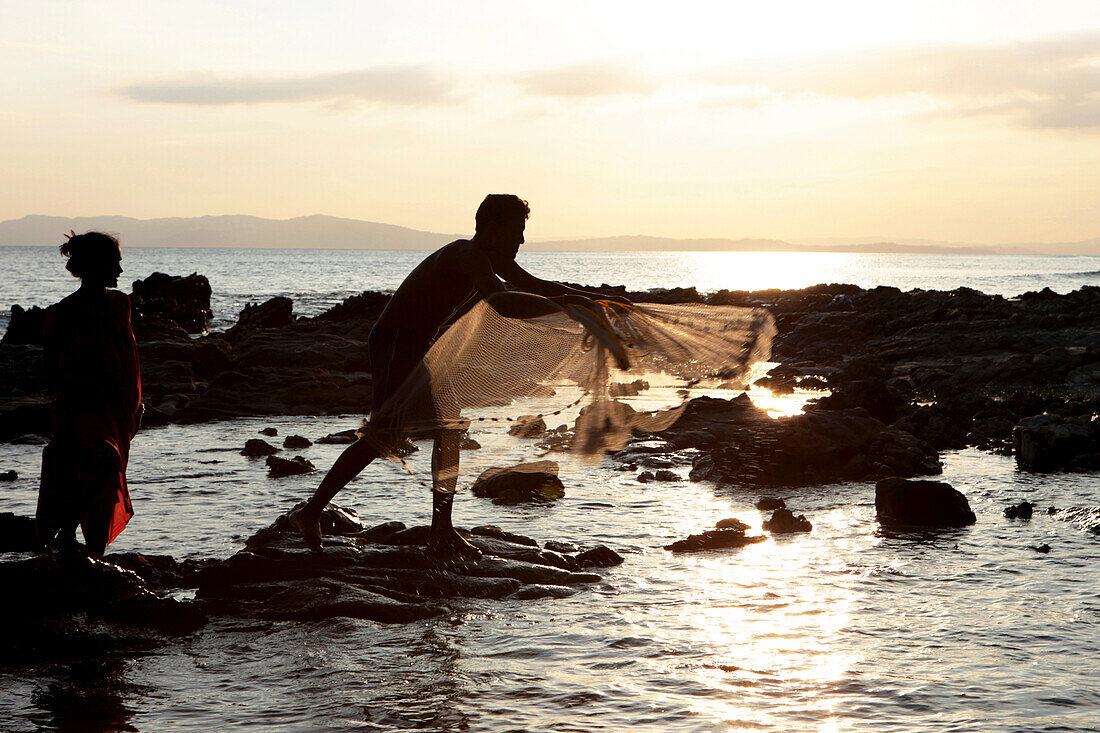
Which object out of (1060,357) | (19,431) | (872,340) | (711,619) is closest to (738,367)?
(711,619)

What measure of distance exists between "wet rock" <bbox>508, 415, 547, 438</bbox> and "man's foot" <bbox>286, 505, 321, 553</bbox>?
138cm

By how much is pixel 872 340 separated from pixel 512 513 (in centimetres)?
1939

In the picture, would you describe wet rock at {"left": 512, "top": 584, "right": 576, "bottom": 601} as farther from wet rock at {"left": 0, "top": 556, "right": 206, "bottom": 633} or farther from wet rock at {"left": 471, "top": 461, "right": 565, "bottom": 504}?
wet rock at {"left": 471, "top": 461, "right": 565, "bottom": 504}

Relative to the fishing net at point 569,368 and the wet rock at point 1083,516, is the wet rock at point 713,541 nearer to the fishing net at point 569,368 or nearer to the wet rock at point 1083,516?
the fishing net at point 569,368

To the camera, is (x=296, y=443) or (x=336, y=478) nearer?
(x=336, y=478)

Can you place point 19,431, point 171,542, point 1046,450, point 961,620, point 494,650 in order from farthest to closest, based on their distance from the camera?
point 19,431
point 1046,450
point 171,542
point 961,620
point 494,650

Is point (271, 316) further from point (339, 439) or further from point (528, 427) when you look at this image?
point (528, 427)

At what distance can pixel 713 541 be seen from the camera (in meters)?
7.47

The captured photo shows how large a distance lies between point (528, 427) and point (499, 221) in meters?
1.29

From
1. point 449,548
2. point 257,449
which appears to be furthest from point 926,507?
point 257,449

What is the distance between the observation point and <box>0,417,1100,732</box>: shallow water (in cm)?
438

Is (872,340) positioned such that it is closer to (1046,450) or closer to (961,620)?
(1046,450)

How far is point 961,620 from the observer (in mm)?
5684

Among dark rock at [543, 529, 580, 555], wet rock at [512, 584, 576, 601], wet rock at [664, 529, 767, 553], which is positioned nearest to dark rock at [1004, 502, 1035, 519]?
wet rock at [664, 529, 767, 553]
